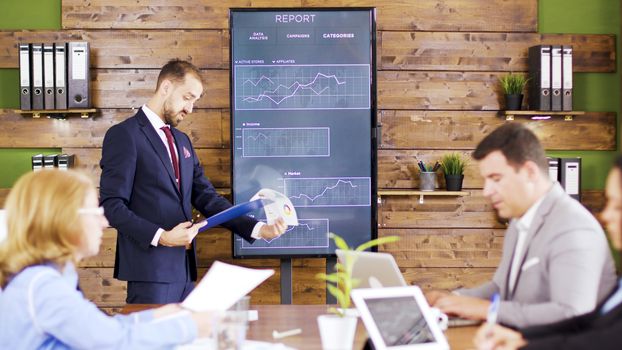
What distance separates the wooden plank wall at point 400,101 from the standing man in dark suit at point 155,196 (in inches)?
36.3

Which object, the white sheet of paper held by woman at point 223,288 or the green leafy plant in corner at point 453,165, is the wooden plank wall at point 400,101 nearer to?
the green leafy plant in corner at point 453,165

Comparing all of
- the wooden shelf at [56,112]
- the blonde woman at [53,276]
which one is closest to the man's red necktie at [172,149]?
the wooden shelf at [56,112]

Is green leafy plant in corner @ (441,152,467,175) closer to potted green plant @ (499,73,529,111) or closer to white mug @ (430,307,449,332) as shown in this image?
potted green plant @ (499,73,529,111)

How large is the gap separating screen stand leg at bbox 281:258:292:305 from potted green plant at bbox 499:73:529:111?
1643 mm

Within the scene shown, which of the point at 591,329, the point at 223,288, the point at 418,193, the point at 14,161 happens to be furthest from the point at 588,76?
the point at 14,161

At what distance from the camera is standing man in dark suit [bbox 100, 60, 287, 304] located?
3.16 meters

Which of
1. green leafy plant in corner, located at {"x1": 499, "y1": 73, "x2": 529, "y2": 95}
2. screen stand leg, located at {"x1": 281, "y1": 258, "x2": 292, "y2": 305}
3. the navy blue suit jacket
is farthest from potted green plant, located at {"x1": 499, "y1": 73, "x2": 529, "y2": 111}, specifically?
the navy blue suit jacket

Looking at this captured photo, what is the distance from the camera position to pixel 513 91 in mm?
4289

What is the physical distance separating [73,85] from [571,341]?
11.0ft

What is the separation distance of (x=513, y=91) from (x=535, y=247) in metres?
2.40

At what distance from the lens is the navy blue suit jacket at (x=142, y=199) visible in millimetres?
3158

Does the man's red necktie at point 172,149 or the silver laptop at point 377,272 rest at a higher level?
the man's red necktie at point 172,149

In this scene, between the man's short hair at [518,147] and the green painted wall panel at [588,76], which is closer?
the man's short hair at [518,147]

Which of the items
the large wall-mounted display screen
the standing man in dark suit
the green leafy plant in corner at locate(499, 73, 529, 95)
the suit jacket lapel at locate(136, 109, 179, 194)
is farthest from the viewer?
the green leafy plant in corner at locate(499, 73, 529, 95)
